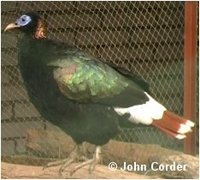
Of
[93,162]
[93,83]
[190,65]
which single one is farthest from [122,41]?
[93,162]

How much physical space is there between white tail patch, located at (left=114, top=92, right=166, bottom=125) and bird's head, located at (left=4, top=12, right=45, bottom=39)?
59 cm

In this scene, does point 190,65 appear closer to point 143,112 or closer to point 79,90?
point 143,112

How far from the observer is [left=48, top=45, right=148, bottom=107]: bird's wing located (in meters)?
3.96

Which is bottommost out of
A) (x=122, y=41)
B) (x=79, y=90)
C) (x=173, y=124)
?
(x=173, y=124)

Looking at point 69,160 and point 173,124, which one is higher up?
point 173,124

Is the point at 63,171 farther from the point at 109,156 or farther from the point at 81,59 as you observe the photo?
the point at 81,59

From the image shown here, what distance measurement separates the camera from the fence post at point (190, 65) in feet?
13.1

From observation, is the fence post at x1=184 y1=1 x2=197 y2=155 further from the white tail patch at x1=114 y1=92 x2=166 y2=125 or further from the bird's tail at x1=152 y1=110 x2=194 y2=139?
the white tail patch at x1=114 y1=92 x2=166 y2=125

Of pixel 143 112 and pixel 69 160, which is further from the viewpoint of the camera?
pixel 69 160

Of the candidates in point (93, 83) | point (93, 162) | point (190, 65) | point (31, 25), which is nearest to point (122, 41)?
point (93, 83)

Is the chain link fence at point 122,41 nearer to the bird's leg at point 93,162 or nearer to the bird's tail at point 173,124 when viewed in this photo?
the bird's tail at point 173,124

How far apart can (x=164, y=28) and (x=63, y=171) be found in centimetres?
95

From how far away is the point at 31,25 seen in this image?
4039 millimetres

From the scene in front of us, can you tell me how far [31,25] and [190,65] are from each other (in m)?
0.88
